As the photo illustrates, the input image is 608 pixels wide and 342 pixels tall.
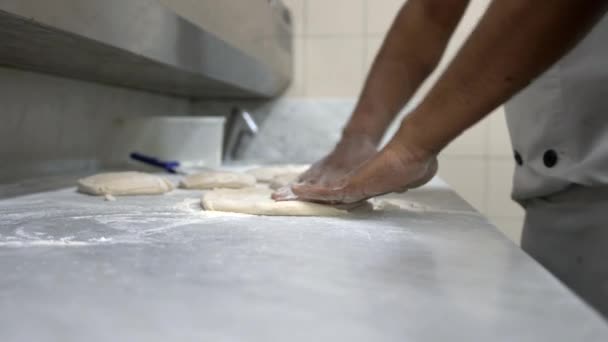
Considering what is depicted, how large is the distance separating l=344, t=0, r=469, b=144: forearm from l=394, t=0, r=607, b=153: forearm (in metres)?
0.38

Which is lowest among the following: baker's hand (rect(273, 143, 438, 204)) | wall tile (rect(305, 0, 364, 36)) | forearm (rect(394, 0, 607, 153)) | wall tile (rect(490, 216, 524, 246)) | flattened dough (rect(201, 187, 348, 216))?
wall tile (rect(490, 216, 524, 246))

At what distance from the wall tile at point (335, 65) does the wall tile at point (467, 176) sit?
0.46m

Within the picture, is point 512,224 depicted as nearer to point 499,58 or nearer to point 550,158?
point 550,158

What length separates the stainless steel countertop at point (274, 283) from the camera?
0.33 m

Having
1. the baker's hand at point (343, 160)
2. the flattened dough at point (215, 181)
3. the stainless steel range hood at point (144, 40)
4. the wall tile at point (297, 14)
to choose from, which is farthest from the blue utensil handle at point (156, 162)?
the wall tile at point (297, 14)

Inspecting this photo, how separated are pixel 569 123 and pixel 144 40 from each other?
0.68 m

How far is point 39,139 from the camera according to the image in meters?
1.25

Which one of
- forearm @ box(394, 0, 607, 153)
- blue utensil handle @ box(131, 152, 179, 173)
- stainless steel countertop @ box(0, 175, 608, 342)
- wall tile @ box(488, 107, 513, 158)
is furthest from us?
wall tile @ box(488, 107, 513, 158)

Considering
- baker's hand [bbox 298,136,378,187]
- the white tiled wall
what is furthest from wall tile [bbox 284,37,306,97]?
baker's hand [bbox 298,136,378,187]

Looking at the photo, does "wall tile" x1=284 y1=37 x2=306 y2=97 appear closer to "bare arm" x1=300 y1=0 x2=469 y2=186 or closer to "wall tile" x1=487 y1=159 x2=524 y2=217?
"wall tile" x1=487 y1=159 x2=524 y2=217

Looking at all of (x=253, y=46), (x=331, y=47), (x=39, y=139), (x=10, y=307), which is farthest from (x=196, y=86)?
(x=10, y=307)

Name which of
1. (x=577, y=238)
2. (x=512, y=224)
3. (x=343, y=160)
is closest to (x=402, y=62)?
(x=343, y=160)

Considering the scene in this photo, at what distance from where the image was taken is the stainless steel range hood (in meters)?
0.66

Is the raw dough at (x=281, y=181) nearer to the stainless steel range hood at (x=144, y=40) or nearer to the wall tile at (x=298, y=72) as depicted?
the stainless steel range hood at (x=144, y=40)
